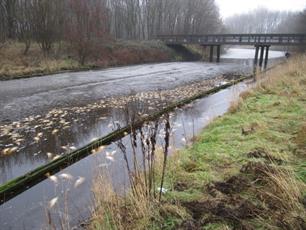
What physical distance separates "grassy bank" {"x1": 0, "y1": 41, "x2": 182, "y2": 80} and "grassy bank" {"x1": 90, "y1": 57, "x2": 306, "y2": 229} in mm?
15505

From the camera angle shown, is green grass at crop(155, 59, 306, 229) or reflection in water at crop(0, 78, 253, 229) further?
green grass at crop(155, 59, 306, 229)

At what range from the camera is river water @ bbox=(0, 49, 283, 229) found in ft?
13.2

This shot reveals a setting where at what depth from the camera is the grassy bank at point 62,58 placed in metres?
18.9

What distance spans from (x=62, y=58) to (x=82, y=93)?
12369 millimetres

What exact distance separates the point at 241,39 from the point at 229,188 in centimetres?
3730

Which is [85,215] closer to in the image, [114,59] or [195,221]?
[195,221]

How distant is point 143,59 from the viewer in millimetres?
34000

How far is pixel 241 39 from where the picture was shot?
37.8 metres

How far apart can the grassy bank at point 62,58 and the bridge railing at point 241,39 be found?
6258 mm

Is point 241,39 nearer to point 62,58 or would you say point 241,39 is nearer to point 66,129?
point 62,58

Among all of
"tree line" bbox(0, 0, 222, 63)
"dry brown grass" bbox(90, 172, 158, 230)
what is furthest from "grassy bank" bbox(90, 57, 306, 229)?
"tree line" bbox(0, 0, 222, 63)

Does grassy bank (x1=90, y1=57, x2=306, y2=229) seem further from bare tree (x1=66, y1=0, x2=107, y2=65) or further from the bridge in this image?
the bridge

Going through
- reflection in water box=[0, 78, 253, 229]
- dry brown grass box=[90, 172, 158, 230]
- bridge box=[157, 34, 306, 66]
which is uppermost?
bridge box=[157, 34, 306, 66]

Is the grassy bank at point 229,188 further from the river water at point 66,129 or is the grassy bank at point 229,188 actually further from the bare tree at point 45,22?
the bare tree at point 45,22
